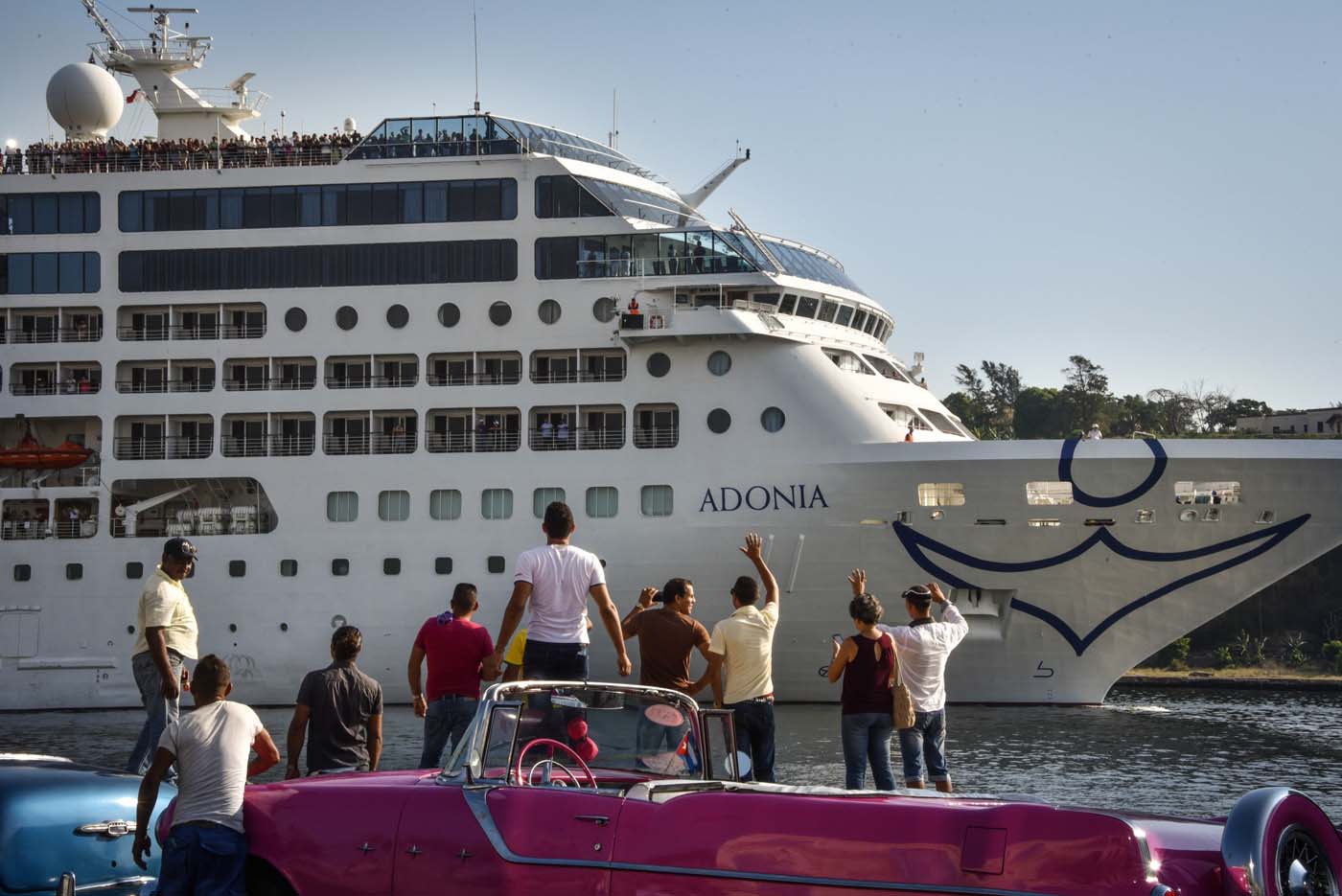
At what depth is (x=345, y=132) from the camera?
97.2ft

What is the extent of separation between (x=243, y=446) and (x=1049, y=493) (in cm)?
1385

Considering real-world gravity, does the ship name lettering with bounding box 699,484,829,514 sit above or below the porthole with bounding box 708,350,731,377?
below

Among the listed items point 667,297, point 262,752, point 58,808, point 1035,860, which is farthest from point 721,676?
point 667,297

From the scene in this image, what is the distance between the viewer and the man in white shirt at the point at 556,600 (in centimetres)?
960

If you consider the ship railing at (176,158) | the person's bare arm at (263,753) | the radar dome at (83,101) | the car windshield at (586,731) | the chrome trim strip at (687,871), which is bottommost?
the chrome trim strip at (687,871)

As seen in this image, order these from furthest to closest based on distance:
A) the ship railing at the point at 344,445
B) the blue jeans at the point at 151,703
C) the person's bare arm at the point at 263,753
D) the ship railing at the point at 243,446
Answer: the ship railing at the point at 243,446
the ship railing at the point at 344,445
the blue jeans at the point at 151,703
the person's bare arm at the point at 263,753

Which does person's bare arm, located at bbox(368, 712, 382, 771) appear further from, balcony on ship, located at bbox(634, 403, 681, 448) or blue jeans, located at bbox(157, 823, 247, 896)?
balcony on ship, located at bbox(634, 403, 681, 448)

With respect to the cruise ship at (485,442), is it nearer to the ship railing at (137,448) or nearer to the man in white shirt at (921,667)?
the ship railing at (137,448)

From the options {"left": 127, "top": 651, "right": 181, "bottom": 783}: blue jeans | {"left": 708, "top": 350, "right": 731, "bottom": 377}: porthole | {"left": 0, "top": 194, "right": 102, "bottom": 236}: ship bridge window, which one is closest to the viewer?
{"left": 127, "top": 651, "right": 181, "bottom": 783}: blue jeans

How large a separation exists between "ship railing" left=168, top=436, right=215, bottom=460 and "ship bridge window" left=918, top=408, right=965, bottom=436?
42.0 ft

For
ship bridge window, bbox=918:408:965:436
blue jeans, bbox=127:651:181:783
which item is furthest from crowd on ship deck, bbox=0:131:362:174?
blue jeans, bbox=127:651:181:783

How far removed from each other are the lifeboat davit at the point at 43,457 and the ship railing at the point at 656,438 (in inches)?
403

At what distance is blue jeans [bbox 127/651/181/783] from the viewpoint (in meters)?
10.2

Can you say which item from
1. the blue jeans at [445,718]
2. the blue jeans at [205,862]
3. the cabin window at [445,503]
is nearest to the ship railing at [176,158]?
the cabin window at [445,503]
